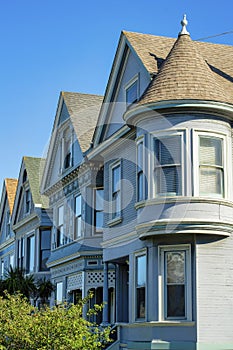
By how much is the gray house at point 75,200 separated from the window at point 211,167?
27.3ft

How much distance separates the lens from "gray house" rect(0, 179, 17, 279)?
48006mm

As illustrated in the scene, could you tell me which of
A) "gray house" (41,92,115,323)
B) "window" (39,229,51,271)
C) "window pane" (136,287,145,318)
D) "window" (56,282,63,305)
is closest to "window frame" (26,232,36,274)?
"window" (39,229,51,271)

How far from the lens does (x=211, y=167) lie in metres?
20.7

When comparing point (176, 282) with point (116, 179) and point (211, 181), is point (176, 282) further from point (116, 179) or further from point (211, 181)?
point (116, 179)

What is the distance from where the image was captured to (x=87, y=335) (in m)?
18.7

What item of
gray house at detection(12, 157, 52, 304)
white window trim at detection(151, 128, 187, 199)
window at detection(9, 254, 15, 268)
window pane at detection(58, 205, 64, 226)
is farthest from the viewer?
window at detection(9, 254, 15, 268)

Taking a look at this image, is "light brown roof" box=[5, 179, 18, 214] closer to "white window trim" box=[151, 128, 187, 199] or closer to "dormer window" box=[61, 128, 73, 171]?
"dormer window" box=[61, 128, 73, 171]

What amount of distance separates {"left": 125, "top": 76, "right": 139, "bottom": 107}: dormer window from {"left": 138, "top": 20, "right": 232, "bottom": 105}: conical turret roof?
2593 mm

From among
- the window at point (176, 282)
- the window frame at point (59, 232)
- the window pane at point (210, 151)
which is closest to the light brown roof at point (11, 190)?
the window frame at point (59, 232)

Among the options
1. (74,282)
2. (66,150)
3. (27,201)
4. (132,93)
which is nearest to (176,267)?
(132,93)

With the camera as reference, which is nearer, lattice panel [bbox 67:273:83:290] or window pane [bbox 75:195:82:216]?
lattice panel [bbox 67:273:83:290]

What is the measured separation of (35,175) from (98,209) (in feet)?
Result: 46.5

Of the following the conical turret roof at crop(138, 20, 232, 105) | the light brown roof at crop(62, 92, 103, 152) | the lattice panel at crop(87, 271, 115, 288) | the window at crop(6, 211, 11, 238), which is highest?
the light brown roof at crop(62, 92, 103, 152)

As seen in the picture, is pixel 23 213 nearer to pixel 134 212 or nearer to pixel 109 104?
pixel 109 104
